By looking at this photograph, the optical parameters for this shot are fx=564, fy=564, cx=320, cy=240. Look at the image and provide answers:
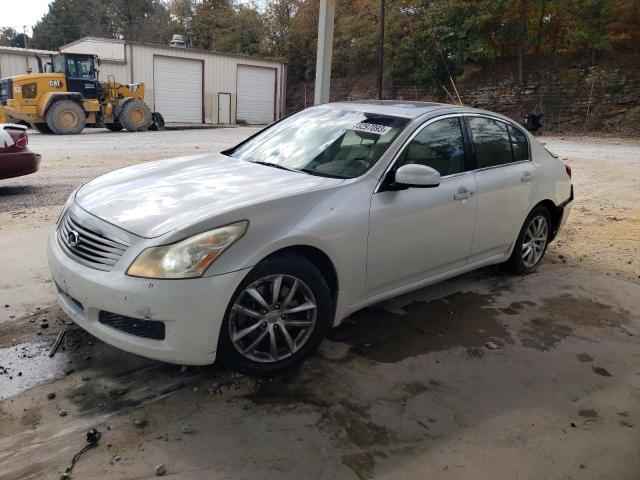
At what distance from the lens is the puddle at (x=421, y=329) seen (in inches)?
145

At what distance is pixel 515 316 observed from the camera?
169 inches

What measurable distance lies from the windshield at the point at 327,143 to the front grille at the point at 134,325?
57.7 inches

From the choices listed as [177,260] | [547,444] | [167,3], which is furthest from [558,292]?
[167,3]

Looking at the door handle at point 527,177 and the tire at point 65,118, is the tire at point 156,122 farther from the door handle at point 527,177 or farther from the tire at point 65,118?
the door handle at point 527,177

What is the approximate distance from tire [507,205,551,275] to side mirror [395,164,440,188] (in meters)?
1.73

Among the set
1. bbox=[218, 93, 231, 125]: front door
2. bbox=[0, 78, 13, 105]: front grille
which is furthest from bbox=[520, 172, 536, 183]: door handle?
bbox=[218, 93, 231, 125]: front door

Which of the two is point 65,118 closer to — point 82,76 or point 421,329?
point 82,76

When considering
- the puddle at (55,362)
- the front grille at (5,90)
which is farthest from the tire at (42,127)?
the puddle at (55,362)

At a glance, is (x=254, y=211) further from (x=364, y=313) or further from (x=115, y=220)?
(x=364, y=313)

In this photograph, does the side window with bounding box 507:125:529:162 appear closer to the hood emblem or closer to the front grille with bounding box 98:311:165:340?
the front grille with bounding box 98:311:165:340

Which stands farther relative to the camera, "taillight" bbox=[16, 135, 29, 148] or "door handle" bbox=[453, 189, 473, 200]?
"taillight" bbox=[16, 135, 29, 148]

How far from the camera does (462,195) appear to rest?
414 centimetres

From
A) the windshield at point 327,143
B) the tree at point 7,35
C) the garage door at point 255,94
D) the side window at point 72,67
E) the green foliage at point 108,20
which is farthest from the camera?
the tree at point 7,35

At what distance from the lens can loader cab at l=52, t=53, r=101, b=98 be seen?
20.5m
